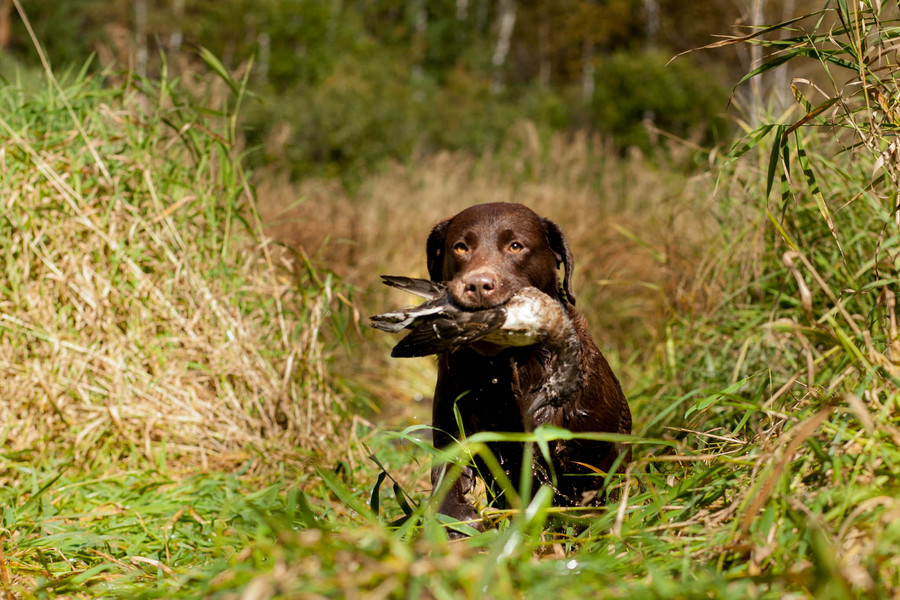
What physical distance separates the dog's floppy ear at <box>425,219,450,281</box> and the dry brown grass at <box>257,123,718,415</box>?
100 cm

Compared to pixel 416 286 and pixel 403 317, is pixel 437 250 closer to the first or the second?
pixel 416 286

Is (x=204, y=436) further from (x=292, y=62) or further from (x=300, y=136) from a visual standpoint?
(x=292, y=62)

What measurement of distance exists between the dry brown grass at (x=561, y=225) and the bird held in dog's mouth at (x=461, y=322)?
1.87 m

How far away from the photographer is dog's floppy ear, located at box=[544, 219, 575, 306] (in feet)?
11.3

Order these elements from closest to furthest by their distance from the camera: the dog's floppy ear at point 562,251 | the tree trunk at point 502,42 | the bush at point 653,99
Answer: the dog's floppy ear at point 562,251
the bush at point 653,99
the tree trunk at point 502,42

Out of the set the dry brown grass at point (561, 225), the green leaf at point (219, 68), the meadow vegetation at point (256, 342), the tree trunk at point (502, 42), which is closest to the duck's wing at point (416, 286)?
the meadow vegetation at point (256, 342)

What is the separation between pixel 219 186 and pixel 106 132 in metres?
0.63

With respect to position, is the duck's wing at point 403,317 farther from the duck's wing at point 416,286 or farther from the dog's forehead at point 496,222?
the dog's forehead at point 496,222

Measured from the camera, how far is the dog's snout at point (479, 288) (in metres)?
2.69

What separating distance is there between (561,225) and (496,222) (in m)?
4.06

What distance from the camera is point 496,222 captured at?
3328 mm

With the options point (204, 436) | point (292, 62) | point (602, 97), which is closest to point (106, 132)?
point (204, 436)

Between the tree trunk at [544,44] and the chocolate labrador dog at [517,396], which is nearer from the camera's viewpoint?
the chocolate labrador dog at [517,396]

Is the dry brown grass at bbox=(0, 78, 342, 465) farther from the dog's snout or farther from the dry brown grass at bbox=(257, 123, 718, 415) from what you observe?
the dog's snout
